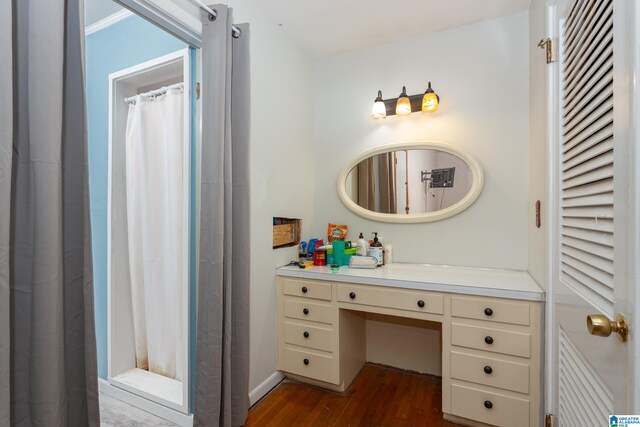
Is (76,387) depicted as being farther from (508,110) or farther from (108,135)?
(508,110)

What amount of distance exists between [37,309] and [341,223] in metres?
1.90

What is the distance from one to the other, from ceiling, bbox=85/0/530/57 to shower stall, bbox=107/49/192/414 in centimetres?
60

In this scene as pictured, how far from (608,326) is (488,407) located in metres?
1.17

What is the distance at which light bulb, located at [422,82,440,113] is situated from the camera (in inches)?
82.5

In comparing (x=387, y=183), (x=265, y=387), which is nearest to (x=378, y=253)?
(x=387, y=183)

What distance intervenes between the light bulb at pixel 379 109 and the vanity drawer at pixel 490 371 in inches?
64.0

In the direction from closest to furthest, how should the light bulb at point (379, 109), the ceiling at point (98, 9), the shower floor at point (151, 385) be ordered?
the shower floor at point (151, 385)
the ceiling at point (98, 9)
the light bulb at point (379, 109)

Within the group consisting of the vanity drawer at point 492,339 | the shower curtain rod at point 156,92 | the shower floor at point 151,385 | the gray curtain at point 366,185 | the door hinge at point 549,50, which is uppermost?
the shower curtain rod at point 156,92

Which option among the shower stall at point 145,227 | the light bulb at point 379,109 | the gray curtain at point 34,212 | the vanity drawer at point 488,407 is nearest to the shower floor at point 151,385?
the shower stall at point 145,227

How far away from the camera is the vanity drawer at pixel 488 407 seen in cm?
150

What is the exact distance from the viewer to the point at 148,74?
1.97 m

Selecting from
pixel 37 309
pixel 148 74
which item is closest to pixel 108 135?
pixel 148 74

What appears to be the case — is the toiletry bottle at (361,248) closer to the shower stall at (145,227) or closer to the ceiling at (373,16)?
the shower stall at (145,227)

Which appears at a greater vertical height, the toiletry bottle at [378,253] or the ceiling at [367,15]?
the ceiling at [367,15]
